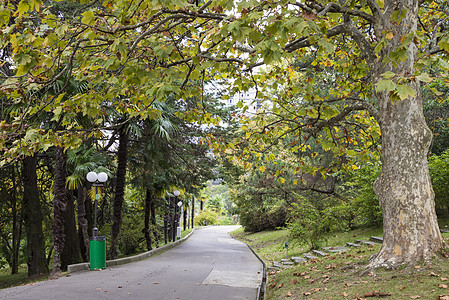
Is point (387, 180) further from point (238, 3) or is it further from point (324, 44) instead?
point (238, 3)

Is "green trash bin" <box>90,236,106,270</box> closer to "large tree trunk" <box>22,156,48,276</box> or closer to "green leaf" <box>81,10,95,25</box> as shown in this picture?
"large tree trunk" <box>22,156,48,276</box>

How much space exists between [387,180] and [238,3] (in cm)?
403

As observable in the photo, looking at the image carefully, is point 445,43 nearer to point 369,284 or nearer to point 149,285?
point 369,284

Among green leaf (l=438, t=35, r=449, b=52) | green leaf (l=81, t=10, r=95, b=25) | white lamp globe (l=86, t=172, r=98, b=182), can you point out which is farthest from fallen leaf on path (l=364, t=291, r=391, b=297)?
white lamp globe (l=86, t=172, r=98, b=182)

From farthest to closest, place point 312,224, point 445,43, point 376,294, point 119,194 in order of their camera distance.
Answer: point 119,194 → point 312,224 → point 376,294 → point 445,43

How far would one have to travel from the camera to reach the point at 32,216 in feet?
48.1

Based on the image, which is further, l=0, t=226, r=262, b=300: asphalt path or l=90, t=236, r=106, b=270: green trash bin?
l=90, t=236, r=106, b=270: green trash bin

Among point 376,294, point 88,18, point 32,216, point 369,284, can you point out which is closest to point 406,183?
point 369,284

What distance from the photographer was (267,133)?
10.1 m

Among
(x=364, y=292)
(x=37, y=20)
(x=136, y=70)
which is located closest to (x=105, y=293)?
(x=136, y=70)

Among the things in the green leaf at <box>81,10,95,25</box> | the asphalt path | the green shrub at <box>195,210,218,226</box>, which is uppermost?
the green leaf at <box>81,10,95,25</box>

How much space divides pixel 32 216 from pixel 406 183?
13.8m

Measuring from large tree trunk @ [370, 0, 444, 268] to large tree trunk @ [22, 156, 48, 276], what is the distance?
13.1m

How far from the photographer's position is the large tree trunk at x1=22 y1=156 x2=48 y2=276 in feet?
48.1
